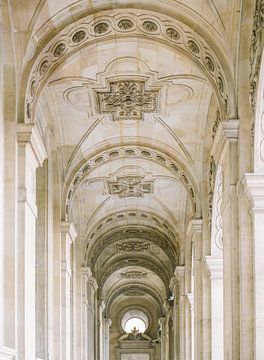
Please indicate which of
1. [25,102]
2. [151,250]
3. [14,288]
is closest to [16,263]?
[14,288]

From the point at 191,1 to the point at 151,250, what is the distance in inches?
988

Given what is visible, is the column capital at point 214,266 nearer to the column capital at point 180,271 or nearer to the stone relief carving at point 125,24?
the stone relief carving at point 125,24

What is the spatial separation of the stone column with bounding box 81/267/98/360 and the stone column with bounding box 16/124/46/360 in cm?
1410

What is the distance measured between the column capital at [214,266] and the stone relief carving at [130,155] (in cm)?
259

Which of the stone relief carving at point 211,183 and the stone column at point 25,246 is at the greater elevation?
the stone relief carving at point 211,183

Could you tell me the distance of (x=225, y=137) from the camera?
16328mm

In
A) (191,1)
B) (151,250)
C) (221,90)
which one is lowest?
(221,90)

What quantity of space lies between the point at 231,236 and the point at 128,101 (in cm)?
776

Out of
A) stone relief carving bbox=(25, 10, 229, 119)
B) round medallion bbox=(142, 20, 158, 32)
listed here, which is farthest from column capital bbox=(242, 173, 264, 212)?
round medallion bbox=(142, 20, 158, 32)

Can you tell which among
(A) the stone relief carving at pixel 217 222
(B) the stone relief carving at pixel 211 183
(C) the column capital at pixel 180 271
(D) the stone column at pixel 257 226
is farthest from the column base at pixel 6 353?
(C) the column capital at pixel 180 271

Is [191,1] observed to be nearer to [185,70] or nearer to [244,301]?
[185,70]

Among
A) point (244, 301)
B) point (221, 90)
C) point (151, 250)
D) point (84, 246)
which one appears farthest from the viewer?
point (151, 250)

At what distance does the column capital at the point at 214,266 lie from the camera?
2264 centimetres

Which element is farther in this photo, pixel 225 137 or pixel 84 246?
pixel 84 246
